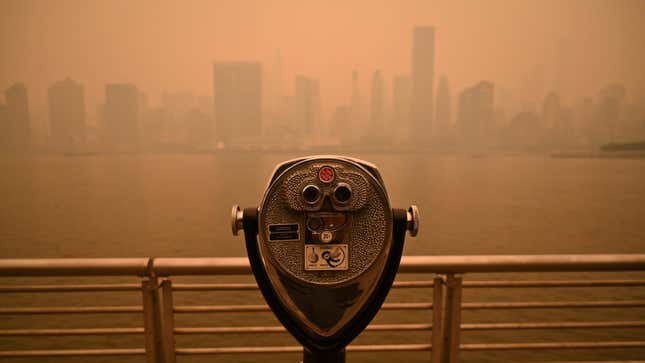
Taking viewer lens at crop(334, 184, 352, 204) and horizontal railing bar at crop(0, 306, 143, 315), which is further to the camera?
horizontal railing bar at crop(0, 306, 143, 315)

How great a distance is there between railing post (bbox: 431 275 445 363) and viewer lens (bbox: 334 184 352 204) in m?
0.86

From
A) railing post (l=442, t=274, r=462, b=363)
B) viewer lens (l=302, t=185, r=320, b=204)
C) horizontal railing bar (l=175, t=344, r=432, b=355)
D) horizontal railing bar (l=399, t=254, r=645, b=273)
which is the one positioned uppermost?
viewer lens (l=302, t=185, r=320, b=204)

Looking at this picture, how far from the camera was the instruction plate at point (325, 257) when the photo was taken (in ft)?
4.04

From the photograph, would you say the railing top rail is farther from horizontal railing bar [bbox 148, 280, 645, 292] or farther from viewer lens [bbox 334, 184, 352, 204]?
viewer lens [bbox 334, 184, 352, 204]

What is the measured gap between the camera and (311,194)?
1.21 meters

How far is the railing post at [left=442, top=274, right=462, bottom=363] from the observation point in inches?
73.2

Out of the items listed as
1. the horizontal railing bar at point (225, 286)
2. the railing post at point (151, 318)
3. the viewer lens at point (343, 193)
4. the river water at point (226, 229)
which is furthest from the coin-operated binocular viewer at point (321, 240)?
the river water at point (226, 229)

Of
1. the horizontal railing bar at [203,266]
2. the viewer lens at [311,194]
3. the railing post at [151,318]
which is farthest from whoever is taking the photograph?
the railing post at [151,318]

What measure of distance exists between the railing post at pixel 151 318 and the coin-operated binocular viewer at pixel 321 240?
29.5 inches

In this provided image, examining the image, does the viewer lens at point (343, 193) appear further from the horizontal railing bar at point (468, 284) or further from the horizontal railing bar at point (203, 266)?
the horizontal railing bar at point (468, 284)

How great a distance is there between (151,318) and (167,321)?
0.20 feet

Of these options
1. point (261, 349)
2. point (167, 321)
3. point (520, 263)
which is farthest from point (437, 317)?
point (167, 321)

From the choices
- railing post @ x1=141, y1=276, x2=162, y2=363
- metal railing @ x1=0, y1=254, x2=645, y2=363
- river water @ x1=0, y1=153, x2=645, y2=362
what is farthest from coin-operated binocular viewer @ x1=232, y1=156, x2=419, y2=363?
river water @ x1=0, y1=153, x2=645, y2=362

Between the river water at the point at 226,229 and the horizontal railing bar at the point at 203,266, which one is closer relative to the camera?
the horizontal railing bar at the point at 203,266
